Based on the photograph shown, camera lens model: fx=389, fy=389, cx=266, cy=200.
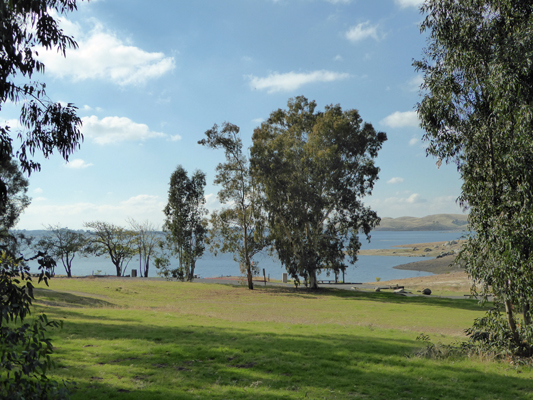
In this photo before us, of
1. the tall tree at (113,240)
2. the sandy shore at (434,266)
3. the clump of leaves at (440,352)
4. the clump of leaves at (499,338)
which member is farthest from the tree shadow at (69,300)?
the sandy shore at (434,266)

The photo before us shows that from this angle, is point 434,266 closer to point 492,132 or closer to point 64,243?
point 64,243

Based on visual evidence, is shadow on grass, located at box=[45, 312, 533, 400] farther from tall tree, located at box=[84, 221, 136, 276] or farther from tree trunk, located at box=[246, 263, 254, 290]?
tall tree, located at box=[84, 221, 136, 276]

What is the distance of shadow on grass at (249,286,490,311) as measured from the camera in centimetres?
3180

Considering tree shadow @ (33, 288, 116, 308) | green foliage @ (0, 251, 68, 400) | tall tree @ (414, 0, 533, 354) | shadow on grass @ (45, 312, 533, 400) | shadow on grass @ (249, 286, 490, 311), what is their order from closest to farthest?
green foliage @ (0, 251, 68, 400), shadow on grass @ (45, 312, 533, 400), tall tree @ (414, 0, 533, 354), tree shadow @ (33, 288, 116, 308), shadow on grass @ (249, 286, 490, 311)

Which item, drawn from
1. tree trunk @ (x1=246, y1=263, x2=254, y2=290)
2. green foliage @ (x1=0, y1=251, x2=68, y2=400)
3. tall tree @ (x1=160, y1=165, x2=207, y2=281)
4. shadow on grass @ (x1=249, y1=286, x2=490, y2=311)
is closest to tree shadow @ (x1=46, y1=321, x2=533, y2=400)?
green foliage @ (x1=0, y1=251, x2=68, y2=400)

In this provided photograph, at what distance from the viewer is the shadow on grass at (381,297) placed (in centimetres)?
3180

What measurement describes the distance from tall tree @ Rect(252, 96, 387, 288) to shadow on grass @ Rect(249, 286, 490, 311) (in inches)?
76.2

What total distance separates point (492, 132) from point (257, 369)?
985 cm

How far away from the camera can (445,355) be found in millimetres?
11641

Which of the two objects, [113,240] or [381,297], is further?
[113,240]

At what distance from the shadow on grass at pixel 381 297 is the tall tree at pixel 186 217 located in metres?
10.4

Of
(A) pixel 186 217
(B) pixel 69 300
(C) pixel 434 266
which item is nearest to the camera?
(B) pixel 69 300

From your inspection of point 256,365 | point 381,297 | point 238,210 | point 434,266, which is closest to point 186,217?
point 238,210

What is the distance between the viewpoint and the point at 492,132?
12.0 m
